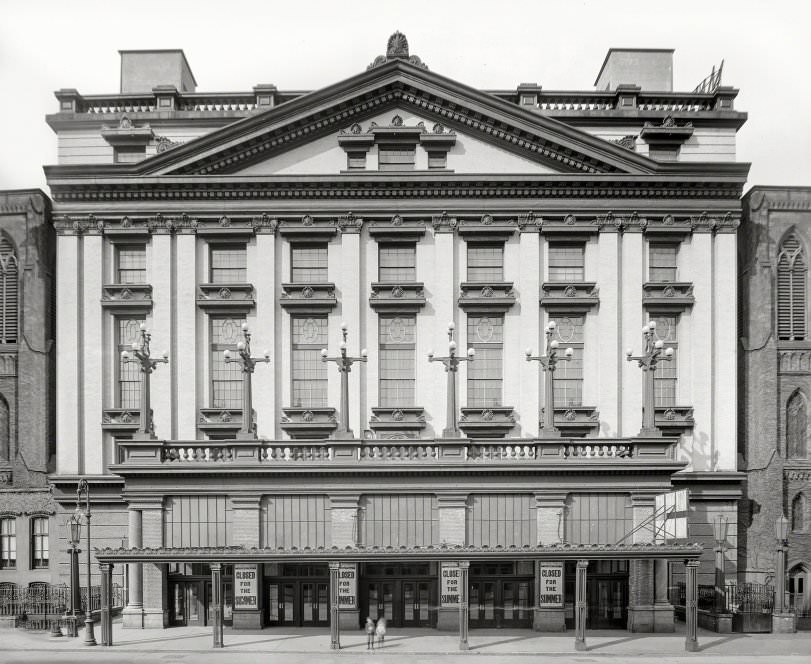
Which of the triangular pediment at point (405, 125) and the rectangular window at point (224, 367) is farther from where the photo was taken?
the rectangular window at point (224, 367)

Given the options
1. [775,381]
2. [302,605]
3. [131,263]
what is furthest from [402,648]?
[131,263]

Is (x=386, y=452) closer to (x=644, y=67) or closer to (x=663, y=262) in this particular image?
(x=663, y=262)

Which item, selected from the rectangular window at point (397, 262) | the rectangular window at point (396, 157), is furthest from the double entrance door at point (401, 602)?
the rectangular window at point (396, 157)

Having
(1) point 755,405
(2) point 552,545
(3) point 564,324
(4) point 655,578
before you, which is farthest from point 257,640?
(1) point 755,405

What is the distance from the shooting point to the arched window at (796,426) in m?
37.2

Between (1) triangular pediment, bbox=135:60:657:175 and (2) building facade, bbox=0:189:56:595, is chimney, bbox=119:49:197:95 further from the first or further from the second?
(2) building facade, bbox=0:189:56:595

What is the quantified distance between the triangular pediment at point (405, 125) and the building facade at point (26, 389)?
6.46m

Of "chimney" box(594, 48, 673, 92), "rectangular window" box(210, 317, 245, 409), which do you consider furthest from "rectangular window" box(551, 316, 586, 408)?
"chimney" box(594, 48, 673, 92)

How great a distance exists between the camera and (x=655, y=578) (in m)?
30.3

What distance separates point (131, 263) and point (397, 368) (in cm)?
1358

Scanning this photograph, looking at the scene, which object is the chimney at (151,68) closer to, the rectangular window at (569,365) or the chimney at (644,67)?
the chimney at (644,67)

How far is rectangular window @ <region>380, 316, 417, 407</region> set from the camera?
3706 cm

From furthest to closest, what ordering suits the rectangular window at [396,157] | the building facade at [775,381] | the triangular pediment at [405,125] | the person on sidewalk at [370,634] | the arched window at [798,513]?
the rectangular window at [396,157] → the triangular pediment at [405,125] → the arched window at [798,513] → the building facade at [775,381] → the person on sidewalk at [370,634]

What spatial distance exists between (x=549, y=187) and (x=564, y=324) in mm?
6426
